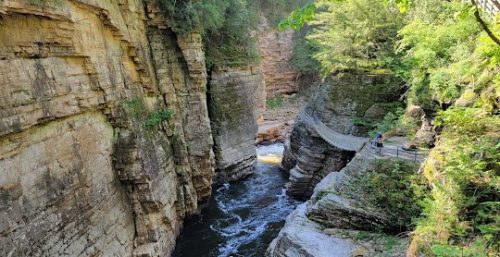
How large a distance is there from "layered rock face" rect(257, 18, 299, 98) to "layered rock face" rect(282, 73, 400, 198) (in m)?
18.6

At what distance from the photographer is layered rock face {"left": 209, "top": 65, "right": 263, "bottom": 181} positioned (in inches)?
739

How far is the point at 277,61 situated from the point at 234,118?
65.1 feet

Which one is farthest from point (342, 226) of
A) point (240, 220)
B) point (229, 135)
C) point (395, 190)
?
point (229, 135)

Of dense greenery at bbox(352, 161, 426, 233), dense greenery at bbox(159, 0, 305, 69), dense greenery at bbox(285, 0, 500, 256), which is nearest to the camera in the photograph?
dense greenery at bbox(285, 0, 500, 256)

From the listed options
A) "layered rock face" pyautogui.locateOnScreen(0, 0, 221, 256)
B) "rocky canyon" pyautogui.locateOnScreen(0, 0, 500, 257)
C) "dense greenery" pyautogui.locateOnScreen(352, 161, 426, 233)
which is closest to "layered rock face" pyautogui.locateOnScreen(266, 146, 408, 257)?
"rocky canyon" pyautogui.locateOnScreen(0, 0, 500, 257)

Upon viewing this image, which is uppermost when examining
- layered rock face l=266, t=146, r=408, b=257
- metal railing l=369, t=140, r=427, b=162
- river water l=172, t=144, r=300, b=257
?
metal railing l=369, t=140, r=427, b=162

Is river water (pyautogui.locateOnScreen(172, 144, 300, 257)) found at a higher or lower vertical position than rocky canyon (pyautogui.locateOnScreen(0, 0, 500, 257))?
lower

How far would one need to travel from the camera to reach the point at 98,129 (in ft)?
34.2

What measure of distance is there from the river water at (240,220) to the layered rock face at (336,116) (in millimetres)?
1511

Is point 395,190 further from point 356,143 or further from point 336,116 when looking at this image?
point 336,116

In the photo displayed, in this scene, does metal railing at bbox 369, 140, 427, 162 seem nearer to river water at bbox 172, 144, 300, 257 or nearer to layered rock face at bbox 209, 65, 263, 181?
river water at bbox 172, 144, 300, 257

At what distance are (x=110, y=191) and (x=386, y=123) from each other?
10.7 meters

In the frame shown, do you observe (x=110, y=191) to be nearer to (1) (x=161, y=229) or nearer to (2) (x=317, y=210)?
(1) (x=161, y=229)

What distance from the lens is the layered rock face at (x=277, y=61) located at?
37469mm
